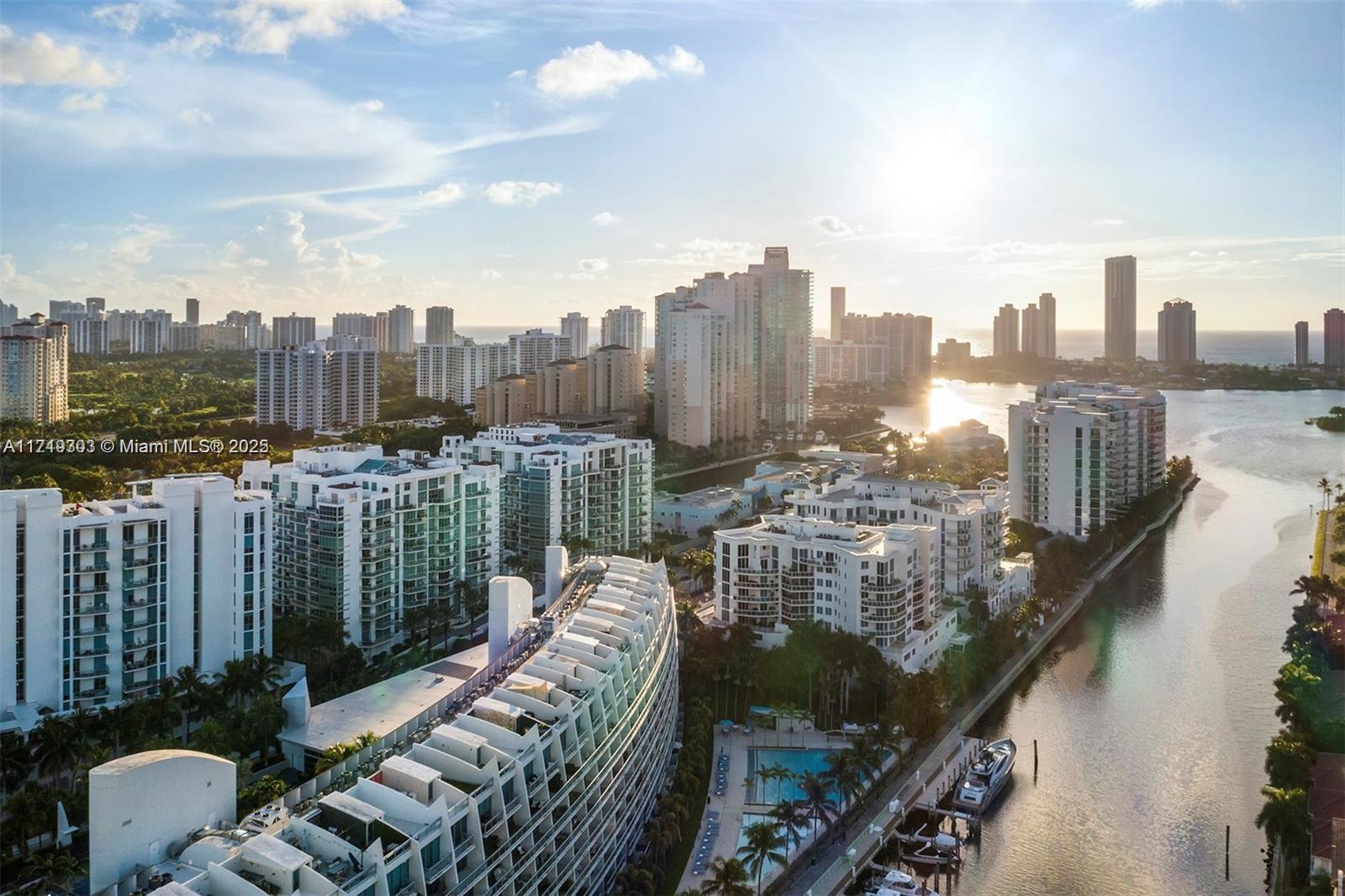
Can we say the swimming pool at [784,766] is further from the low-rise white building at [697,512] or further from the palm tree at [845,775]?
the low-rise white building at [697,512]

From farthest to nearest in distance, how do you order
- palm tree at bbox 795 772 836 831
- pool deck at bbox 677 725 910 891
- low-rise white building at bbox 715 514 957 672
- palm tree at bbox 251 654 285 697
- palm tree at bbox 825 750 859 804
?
1. low-rise white building at bbox 715 514 957 672
2. palm tree at bbox 251 654 285 697
3. palm tree at bbox 825 750 859 804
4. palm tree at bbox 795 772 836 831
5. pool deck at bbox 677 725 910 891

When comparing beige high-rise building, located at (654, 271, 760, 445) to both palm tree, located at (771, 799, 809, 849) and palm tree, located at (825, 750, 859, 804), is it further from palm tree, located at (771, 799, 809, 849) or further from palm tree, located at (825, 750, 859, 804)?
palm tree, located at (771, 799, 809, 849)

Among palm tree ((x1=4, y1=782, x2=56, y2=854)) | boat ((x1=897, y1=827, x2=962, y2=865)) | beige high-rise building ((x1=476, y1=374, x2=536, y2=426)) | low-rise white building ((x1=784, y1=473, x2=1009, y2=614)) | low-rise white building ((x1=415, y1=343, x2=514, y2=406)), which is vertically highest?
low-rise white building ((x1=415, y1=343, x2=514, y2=406))

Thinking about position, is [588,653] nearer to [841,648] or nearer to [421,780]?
[421,780]

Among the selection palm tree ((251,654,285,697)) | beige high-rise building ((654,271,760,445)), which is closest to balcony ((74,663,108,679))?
palm tree ((251,654,285,697))

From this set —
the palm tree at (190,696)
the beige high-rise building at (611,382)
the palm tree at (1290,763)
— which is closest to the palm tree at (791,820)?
the palm tree at (1290,763)

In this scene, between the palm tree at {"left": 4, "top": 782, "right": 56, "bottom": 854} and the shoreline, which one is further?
the shoreline
